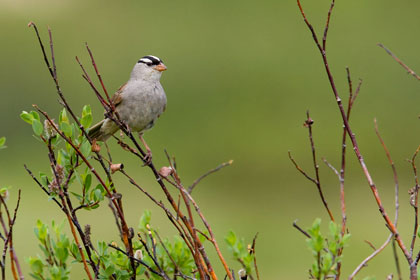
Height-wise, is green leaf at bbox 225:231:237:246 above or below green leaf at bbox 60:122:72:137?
below

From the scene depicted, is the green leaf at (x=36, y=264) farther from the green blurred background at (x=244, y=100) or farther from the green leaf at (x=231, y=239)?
the green blurred background at (x=244, y=100)

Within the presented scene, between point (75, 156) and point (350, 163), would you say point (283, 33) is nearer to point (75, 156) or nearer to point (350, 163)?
point (350, 163)

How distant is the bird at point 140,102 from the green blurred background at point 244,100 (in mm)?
4389

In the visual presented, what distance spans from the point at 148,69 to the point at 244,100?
360 inches

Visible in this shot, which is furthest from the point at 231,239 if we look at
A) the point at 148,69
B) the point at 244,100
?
the point at 244,100

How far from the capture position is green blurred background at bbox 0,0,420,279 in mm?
10633

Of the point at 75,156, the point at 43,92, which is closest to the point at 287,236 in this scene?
the point at 43,92

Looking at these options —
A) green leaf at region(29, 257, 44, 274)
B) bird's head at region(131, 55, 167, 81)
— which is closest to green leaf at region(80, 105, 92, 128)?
green leaf at region(29, 257, 44, 274)

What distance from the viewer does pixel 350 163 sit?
39.3ft

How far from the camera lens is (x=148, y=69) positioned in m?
4.61

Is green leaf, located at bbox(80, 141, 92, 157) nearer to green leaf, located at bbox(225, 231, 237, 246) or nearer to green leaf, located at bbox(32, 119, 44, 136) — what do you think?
green leaf, located at bbox(32, 119, 44, 136)

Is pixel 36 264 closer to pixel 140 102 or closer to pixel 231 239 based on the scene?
pixel 231 239

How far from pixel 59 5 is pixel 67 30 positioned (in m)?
1.39

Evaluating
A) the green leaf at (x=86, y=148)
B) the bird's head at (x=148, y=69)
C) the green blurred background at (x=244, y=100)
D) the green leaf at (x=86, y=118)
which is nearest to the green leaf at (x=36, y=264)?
the green leaf at (x=86, y=148)
